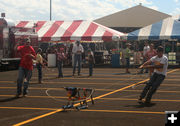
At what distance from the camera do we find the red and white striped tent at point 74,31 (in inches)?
1086

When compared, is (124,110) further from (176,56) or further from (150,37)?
(176,56)

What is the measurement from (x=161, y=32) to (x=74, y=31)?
7.30 meters

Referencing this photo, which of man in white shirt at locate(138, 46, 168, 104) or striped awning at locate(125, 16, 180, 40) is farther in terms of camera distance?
striped awning at locate(125, 16, 180, 40)

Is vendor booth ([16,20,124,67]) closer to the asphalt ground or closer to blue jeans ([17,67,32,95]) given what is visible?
the asphalt ground

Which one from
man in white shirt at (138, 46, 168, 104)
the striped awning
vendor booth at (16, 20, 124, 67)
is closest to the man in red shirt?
man in white shirt at (138, 46, 168, 104)

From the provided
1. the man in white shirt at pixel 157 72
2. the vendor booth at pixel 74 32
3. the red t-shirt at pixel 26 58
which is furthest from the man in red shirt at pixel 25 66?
the vendor booth at pixel 74 32

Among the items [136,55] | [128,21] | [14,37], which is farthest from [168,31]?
[128,21]

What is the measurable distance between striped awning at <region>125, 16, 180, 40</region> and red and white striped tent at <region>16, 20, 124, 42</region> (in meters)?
1.54

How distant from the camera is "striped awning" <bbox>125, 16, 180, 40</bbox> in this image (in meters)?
25.7

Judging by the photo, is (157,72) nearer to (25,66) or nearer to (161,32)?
(25,66)

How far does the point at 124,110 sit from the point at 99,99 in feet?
5.97

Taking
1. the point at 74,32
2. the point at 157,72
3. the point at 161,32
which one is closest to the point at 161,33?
the point at 161,32

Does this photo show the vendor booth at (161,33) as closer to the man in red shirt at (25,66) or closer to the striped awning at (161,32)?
the striped awning at (161,32)

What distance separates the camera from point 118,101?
9.89 m
